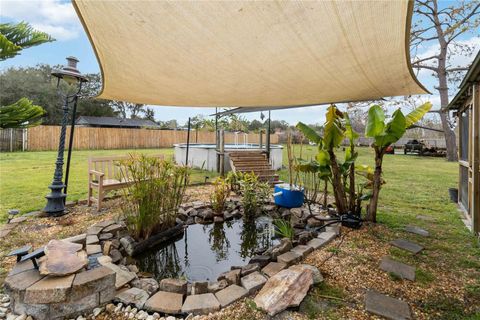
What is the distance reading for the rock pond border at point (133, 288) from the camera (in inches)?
72.2

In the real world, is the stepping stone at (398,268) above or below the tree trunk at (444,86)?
below

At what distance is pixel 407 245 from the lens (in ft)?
10.2

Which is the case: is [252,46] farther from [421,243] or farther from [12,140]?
[12,140]

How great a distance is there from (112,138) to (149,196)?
17.6 m

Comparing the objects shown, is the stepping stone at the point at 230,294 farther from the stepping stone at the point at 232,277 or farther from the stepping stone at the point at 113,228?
the stepping stone at the point at 113,228

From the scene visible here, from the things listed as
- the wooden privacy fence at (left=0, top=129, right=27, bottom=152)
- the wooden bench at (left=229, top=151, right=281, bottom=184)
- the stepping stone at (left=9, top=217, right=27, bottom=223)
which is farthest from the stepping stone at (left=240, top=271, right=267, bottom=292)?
the wooden privacy fence at (left=0, top=129, right=27, bottom=152)

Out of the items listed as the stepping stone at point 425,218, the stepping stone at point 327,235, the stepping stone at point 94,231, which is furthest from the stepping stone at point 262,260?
the stepping stone at point 425,218

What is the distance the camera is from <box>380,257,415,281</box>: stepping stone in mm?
2445

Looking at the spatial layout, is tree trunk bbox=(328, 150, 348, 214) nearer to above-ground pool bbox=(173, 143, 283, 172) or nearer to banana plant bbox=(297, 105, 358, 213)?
banana plant bbox=(297, 105, 358, 213)

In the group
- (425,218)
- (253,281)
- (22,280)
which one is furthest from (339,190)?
(22,280)

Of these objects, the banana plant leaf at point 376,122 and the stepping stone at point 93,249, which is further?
the banana plant leaf at point 376,122

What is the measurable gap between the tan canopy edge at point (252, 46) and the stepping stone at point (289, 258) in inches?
83.4

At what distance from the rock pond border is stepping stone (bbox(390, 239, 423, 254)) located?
4.06 feet

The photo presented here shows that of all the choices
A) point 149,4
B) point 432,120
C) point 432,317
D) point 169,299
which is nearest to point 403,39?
point 149,4
